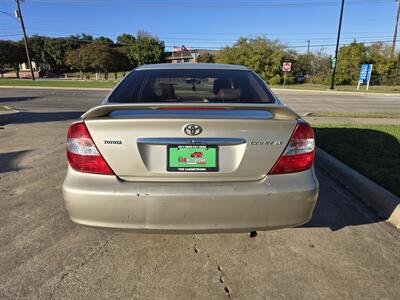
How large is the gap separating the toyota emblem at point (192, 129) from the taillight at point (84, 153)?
2.04ft

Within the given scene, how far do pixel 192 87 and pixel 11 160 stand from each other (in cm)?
368

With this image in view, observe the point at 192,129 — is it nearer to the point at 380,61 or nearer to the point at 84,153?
the point at 84,153

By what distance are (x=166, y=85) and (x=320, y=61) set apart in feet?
184

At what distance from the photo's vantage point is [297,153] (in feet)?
7.66

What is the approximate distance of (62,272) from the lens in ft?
8.19

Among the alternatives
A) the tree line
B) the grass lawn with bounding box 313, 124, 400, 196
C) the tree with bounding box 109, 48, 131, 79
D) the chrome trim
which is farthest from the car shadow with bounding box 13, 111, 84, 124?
the tree with bounding box 109, 48, 131, 79

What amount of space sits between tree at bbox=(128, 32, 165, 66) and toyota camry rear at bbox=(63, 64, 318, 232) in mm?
64865

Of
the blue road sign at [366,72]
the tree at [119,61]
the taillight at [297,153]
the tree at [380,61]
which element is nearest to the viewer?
the taillight at [297,153]

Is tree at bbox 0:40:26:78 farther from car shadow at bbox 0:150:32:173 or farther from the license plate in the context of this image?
the license plate

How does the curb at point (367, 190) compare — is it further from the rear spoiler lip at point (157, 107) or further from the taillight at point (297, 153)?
the rear spoiler lip at point (157, 107)

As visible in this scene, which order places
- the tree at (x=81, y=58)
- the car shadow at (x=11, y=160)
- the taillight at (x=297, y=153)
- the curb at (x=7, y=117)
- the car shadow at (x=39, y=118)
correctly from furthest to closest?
the tree at (x=81, y=58)
the car shadow at (x=39, y=118)
the curb at (x=7, y=117)
the car shadow at (x=11, y=160)
the taillight at (x=297, y=153)

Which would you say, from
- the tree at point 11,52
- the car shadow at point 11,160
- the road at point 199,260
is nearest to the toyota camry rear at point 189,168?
the road at point 199,260

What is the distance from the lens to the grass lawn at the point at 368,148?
4.42 m

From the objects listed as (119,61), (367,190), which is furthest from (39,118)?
(119,61)
